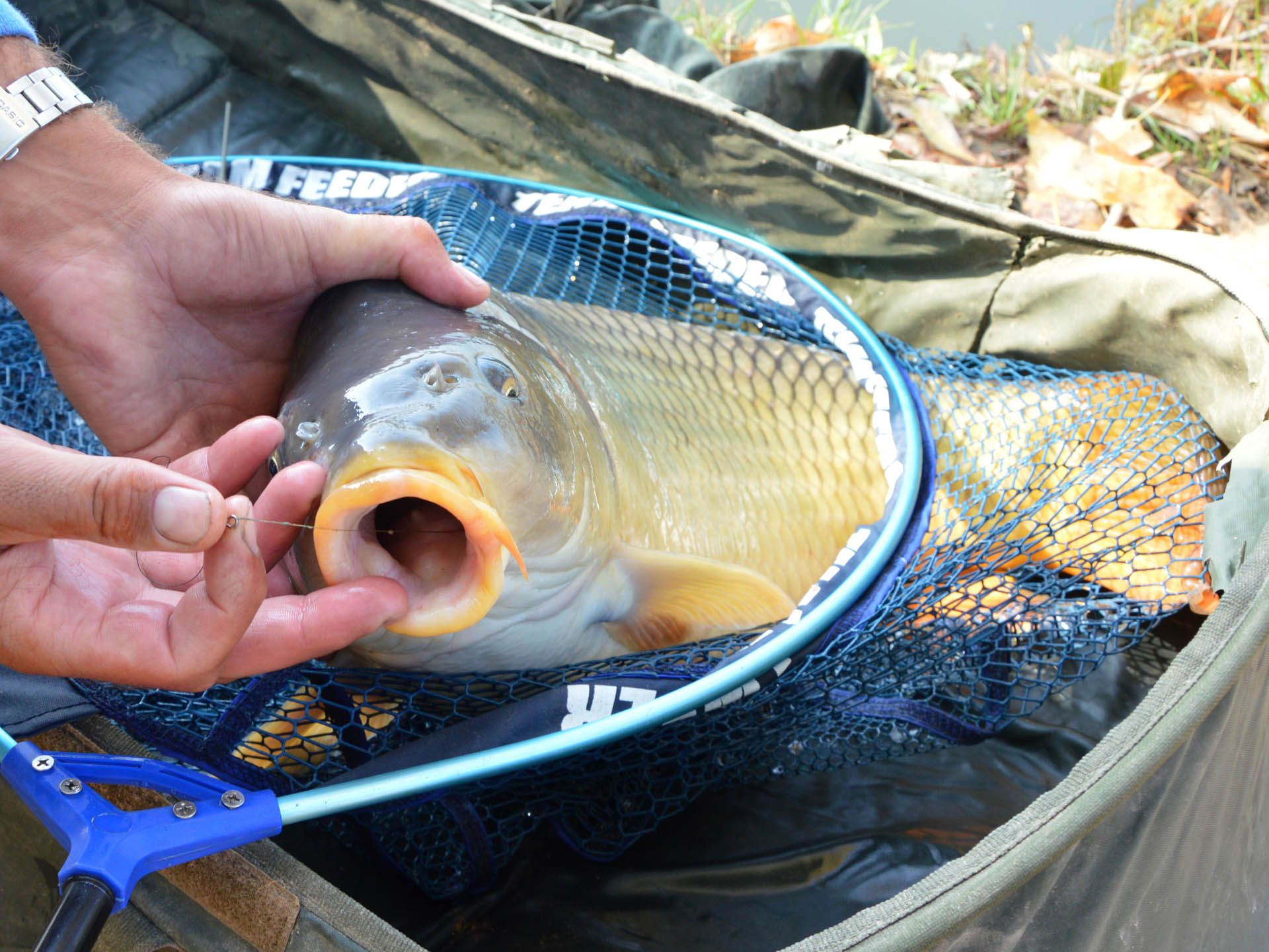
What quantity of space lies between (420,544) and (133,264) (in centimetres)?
65

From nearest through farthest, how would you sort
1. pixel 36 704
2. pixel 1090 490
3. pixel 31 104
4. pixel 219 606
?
pixel 219 606 → pixel 36 704 → pixel 31 104 → pixel 1090 490

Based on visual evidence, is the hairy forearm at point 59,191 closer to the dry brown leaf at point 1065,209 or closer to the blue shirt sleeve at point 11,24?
the blue shirt sleeve at point 11,24

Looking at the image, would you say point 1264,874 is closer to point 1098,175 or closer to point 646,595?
point 646,595

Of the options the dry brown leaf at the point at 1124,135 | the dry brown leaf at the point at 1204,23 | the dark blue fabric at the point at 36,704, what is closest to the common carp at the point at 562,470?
the dark blue fabric at the point at 36,704

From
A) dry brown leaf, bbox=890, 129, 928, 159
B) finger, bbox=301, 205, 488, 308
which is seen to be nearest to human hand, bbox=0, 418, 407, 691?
finger, bbox=301, 205, 488, 308

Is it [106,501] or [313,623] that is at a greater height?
[106,501]

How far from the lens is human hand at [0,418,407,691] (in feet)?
2.42

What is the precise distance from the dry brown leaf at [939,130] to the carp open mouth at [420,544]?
2454mm

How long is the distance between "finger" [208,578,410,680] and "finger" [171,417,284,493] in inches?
6.1

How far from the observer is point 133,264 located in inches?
51.9

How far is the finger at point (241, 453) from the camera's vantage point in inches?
39.7

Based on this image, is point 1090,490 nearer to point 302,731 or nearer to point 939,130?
point 302,731

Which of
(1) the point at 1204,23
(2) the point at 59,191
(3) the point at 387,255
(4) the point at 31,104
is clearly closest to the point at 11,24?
(4) the point at 31,104

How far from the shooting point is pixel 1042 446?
1.49 m
